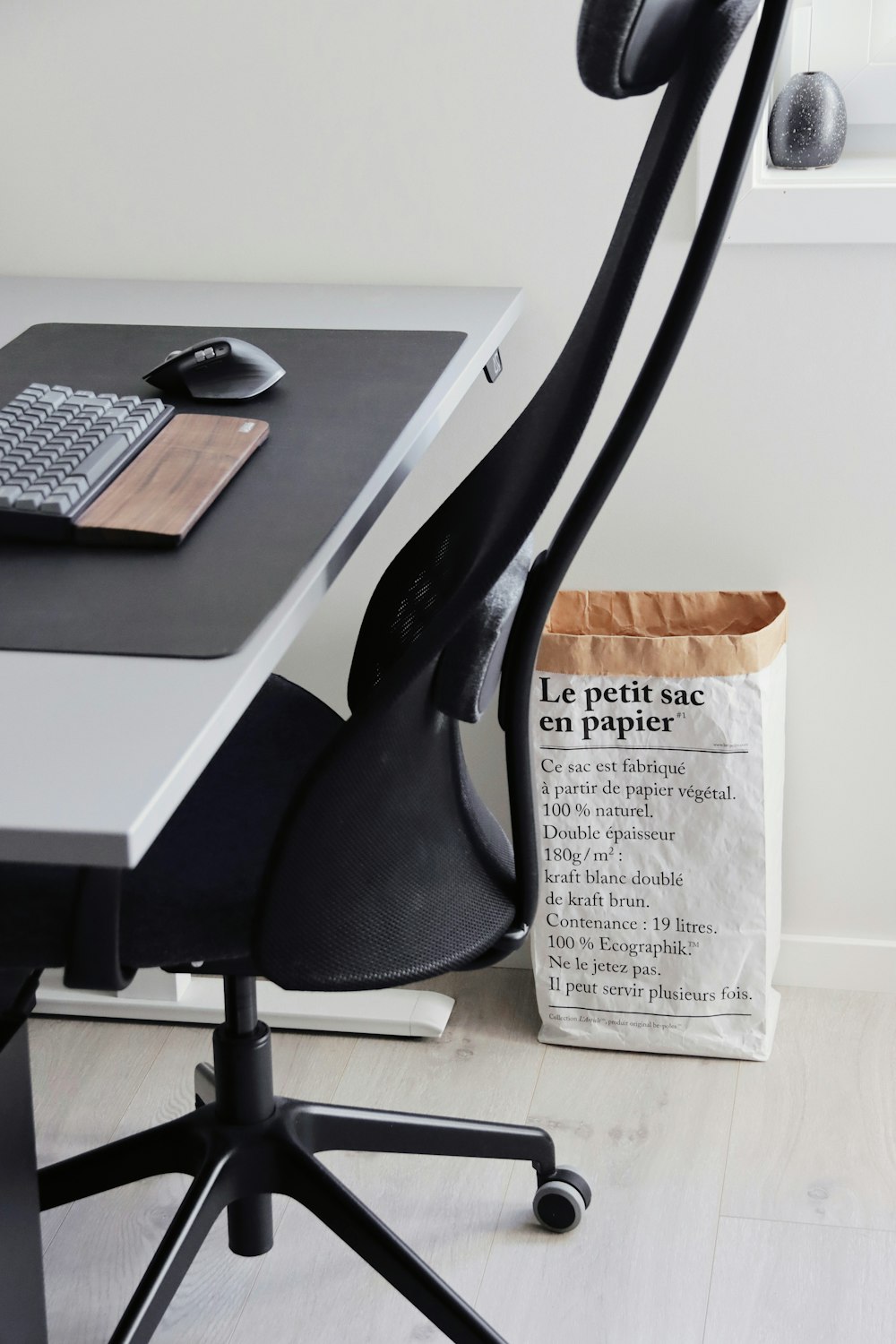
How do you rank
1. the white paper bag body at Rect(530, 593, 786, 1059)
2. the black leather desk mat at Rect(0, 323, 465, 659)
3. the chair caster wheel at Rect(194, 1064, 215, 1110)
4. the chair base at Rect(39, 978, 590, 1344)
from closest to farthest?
the black leather desk mat at Rect(0, 323, 465, 659) → the chair base at Rect(39, 978, 590, 1344) → the chair caster wheel at Rect(194, 1064, 215, 1110) → the white paper bag body at Rect(530, 593, 786, 1059)

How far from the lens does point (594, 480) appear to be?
0.93 m

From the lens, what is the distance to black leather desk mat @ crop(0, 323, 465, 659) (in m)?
0.94

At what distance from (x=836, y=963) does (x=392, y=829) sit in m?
1.11

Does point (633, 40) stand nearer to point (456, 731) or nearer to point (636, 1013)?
point (456, 731)

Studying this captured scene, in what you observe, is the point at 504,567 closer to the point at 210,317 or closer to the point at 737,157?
the point at 737,157

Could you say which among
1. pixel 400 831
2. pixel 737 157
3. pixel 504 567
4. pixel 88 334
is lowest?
pixel 400 831

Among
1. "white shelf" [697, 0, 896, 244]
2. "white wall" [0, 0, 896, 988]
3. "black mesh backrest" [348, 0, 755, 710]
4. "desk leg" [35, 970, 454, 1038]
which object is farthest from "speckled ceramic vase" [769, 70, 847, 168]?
"desk leg" [35, 970, 454, 1038]

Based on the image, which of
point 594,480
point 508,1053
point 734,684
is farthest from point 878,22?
point 508,1053

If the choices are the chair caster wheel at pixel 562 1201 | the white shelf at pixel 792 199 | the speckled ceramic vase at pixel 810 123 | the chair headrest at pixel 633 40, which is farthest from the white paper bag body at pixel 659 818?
the chair headrest at pixel 633 40

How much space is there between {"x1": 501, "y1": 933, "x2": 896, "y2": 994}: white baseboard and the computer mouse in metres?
1.08

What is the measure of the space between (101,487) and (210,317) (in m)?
0.64

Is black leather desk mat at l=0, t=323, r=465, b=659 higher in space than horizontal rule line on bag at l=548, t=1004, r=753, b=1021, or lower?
higher

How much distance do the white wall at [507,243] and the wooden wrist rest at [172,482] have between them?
0.60 meters

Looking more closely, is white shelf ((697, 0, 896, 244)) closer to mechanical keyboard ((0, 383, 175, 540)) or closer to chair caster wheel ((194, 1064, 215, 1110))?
mechanical keyboard ((0, 383, 175, 540))
